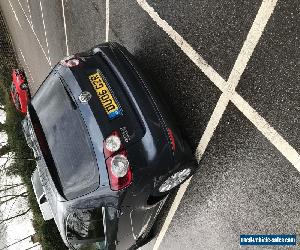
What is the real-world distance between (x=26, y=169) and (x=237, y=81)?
26.6 ft

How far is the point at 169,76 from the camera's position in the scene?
573 centimetres

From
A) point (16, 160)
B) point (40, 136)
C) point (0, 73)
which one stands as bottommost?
point (16, 160)

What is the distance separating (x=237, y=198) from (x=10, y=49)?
11339 millimetres

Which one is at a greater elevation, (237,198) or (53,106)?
(53,106)

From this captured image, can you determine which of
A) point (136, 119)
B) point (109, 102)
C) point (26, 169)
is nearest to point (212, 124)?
point (136, 119)

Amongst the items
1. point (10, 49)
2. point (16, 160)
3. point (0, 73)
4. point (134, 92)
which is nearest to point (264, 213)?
point (134, 92)

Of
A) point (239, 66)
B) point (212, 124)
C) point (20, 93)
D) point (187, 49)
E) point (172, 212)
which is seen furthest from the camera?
point (20, 93)

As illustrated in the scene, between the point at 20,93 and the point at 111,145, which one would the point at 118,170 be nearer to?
the point at 111,145

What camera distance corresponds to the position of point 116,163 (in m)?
4.53

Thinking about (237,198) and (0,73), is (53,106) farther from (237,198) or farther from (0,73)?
(0,73)

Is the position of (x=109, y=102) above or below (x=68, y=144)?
above

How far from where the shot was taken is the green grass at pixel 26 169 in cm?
1012

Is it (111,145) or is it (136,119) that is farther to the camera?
(136,119)

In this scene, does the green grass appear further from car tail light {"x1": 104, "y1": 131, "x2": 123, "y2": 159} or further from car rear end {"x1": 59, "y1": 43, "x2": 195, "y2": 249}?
car tail light {"x1": 104, "y1": 131, "x2": 123, "y2": 159}
